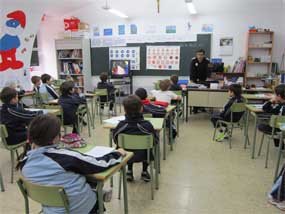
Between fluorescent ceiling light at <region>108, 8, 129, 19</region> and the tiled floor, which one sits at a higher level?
fluorescent ceiling light at <region>108, 8, 129, 19</region>

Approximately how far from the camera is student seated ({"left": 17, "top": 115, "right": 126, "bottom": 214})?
1.49 meters

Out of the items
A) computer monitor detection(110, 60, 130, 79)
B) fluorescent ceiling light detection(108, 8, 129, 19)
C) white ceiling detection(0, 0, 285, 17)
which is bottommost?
computer monitor detection(110, 60, 130, 79)

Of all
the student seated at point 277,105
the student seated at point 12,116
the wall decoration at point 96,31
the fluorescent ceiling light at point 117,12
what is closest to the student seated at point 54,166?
the student seated at point 12,116

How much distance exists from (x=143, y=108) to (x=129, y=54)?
4.85 m

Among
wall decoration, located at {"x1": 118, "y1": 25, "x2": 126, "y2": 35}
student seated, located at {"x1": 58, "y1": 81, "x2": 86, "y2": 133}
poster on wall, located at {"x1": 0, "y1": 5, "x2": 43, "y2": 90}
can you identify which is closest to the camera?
student seated, located at {"x1": 58, "y1": 81, "x2": 86, "y2": 133}

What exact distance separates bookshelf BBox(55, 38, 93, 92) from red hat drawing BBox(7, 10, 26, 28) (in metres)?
1.91

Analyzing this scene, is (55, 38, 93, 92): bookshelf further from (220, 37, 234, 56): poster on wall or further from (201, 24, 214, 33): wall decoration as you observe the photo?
(220, 37, 234, 56): poster on wall

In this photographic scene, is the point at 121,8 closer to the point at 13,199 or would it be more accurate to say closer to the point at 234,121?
the point at 234,121

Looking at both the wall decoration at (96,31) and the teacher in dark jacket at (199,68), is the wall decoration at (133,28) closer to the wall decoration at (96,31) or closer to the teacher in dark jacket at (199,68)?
the wall decoration at (96,31)

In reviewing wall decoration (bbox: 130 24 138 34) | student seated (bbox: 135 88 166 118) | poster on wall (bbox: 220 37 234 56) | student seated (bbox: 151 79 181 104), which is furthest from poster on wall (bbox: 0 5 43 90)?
poster on wall (bbox: 220 37 234 56)

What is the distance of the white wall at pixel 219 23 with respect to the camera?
696 cm

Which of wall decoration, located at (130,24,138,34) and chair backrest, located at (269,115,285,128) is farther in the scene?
wall decoration, located at (130,24,138,34)

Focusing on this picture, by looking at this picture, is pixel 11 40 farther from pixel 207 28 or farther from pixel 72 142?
pixel 207 28

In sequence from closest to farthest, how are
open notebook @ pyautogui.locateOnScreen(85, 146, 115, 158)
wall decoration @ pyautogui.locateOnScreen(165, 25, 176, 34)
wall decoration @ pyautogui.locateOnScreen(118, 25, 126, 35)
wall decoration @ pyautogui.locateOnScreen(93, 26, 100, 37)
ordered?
open notebook @ pyautogui.locateOnScreen(85, 146, 115, 158), wall decoration @ pyautogui.locateOnScreen(165, 25, 176, 34), wall decoration @ pyautogui.locateOnScreen(118, 25, 126, 35), wall decoration @ pyautogui.locateOnScreen(93, 26, 100, 37)
